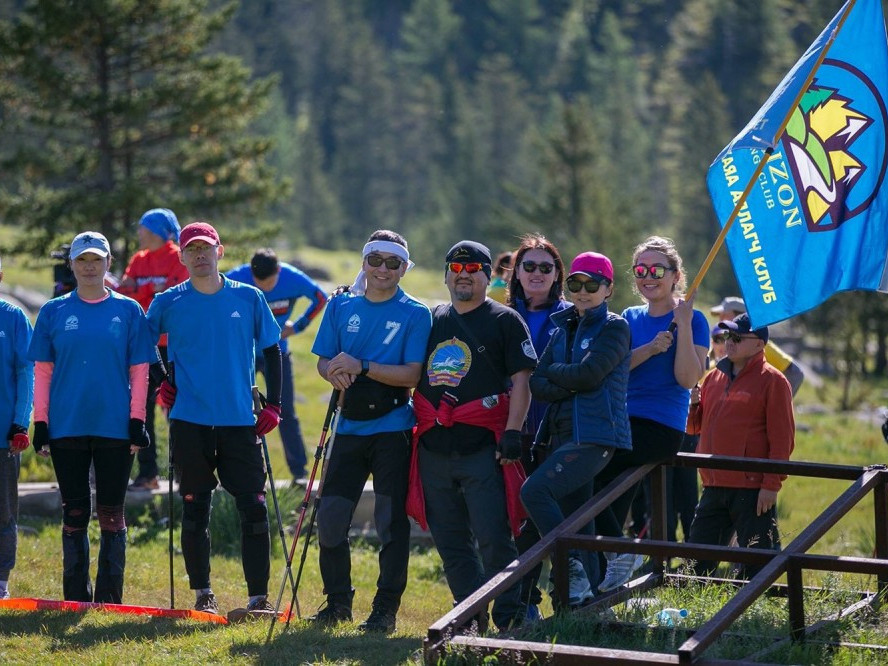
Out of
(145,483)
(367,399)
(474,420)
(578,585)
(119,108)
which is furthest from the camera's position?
(119,108)

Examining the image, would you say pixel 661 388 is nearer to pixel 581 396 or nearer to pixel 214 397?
pixel 581 396

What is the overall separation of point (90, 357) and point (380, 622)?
2229mm

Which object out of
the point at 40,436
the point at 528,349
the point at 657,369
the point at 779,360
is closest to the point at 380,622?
the point at 528,349

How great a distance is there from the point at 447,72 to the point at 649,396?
316ft

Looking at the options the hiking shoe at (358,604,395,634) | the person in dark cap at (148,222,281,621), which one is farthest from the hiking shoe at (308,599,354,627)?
the person in dark cap at (148,222,281,621)

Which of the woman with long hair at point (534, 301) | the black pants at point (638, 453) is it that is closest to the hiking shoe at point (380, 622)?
the woman with long hair at point (534, 301)

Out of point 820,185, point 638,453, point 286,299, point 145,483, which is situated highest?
point 820,185

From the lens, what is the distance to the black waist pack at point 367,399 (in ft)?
23.7

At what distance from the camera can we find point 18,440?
7590 millimetres

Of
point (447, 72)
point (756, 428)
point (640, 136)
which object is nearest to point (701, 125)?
point (640, 136)

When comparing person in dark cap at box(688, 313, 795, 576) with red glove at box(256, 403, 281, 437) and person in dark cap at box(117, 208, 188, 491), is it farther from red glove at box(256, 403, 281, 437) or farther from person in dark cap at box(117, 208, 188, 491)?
person in dark cap at box(117, 208, 188, 491)

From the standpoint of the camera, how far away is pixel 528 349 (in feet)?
23.1

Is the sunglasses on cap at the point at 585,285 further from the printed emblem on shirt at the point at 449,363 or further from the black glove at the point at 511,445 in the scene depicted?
the black glove at the point at 511,445

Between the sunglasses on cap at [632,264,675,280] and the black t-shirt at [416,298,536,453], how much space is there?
762mm
